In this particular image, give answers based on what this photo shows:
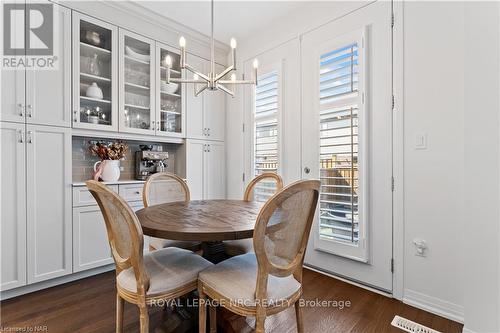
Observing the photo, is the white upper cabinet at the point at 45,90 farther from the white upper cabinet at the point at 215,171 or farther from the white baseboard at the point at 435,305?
the white baseboard at the point at 435,305

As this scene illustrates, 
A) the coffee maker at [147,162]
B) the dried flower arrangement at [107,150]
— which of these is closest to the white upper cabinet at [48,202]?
the dried flower arrangement at [107,150]

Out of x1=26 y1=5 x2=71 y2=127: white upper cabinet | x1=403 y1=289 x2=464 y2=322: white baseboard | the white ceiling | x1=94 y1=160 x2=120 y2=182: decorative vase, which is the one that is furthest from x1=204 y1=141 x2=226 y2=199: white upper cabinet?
x1=403 y1=289 x2=464 y2=322: white baseboard

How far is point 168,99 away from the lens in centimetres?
310

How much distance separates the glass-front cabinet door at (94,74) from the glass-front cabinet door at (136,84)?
0.25ft

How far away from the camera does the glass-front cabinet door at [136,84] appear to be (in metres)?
2.63

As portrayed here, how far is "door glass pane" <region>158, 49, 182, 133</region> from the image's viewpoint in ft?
9.80

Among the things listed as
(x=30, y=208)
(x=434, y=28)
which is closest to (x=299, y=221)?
(x=434, y=28)

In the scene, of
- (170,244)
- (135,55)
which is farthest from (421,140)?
(135,55)

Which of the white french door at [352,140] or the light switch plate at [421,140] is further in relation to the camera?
the white french door at [352,140]

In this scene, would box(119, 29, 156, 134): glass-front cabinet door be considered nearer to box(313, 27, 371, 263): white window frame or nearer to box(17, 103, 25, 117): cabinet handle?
box(17, 103, 25, 117): cabinet handle

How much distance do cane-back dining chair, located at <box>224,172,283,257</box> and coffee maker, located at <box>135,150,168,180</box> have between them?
49.2 inches

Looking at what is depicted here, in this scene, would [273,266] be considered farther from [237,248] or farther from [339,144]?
[339,144]

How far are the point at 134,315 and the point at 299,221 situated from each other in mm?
1453

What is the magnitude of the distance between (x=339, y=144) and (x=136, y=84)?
2298 mm
